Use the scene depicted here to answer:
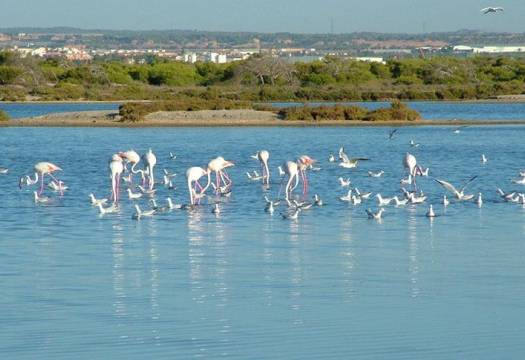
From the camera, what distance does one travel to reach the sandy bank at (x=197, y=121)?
45.8m

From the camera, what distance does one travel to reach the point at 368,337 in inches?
406

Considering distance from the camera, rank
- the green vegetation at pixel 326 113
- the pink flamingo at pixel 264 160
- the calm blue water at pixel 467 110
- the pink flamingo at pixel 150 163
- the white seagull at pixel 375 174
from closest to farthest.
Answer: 1. the pink flamingo at pixel 150 163
2. the pink flamingo at pixel 264 160
3. the white seagull at pixel 375 174
4. the green vegetation at pixel 326 113
5. the calm blue water at pixel 467 110

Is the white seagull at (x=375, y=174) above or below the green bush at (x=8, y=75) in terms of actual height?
above

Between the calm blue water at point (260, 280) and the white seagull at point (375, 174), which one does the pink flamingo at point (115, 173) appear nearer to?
the calm blue water at point (260, 280)

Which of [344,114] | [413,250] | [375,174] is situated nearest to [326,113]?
[344,114]

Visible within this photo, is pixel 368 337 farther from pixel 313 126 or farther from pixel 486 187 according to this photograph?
pixel 313 126

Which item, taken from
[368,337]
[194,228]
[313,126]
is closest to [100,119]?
[313,126]

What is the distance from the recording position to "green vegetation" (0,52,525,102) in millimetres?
76438

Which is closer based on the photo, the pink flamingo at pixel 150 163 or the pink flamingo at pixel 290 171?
the pink flamingo at pixel 290 171

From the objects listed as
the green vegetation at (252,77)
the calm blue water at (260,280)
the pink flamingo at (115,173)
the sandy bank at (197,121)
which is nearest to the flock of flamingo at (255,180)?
the pink flamingo at (115,173)

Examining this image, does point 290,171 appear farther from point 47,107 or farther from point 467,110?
point 47,107

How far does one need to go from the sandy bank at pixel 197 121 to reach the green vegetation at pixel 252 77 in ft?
80.0

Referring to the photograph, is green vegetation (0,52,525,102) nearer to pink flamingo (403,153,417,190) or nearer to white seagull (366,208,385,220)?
pink flamingo (403,153,417,190)

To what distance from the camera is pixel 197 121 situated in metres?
46.7
